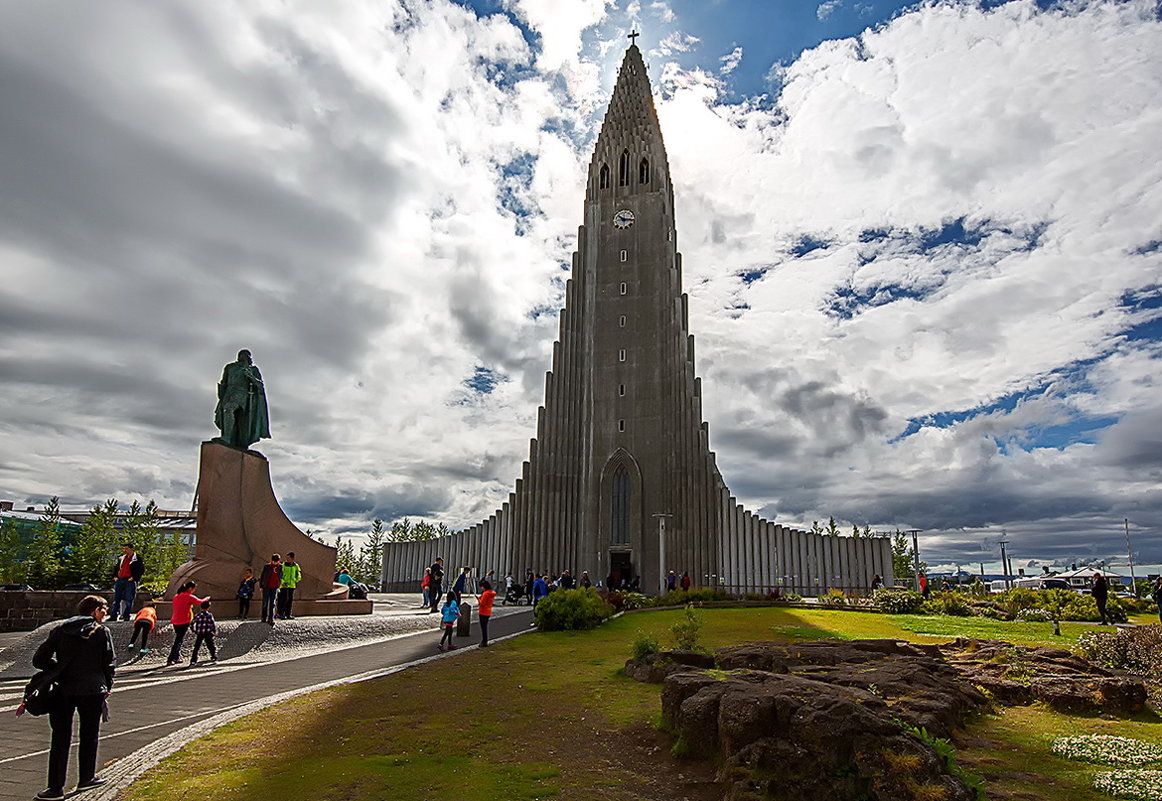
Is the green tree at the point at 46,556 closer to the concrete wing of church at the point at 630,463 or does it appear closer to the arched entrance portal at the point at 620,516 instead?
the concrete wing of church at the point at 630,463

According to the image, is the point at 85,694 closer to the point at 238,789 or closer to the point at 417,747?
the point at 238,789

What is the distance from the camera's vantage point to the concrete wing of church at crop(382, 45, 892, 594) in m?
43.4

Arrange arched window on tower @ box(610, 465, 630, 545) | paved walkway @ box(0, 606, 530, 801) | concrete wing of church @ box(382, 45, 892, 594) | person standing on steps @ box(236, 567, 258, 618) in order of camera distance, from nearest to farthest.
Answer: paved walkway @ box(0, 606, 530, 801) < person standing on steps @ box(236, 567, 258, 618) < concrete wing of church @ box(382, 45, 892, 594) < arched window on tower @ box(610, 465, 630, 545)

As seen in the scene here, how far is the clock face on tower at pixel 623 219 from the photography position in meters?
50.7

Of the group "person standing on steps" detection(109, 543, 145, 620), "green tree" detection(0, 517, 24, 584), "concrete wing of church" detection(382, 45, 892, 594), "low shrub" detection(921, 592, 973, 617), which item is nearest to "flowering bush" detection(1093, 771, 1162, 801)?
"person standing on steps" detection(109, 543, 145, 620)

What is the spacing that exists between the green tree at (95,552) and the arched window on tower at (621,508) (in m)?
26.4

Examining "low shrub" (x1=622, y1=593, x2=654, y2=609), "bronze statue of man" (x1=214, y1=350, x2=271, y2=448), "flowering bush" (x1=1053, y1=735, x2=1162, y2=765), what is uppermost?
"bronze statue of man" (x1=214, y1=350, x2=271, y2=448)

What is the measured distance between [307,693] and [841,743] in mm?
7695

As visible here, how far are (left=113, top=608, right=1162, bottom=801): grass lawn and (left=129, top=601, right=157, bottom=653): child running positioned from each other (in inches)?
173

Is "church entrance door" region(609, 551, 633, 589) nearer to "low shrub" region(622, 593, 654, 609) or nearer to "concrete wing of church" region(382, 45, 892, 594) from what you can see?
"concrete wing of church" region(382, 45, 892, 594)

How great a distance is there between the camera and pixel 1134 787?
5738mm

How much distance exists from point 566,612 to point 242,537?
840 centimetres

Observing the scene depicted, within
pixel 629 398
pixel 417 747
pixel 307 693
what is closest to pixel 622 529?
pixel 629 398

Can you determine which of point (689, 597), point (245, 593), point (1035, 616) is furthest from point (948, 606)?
point (245, 593)
